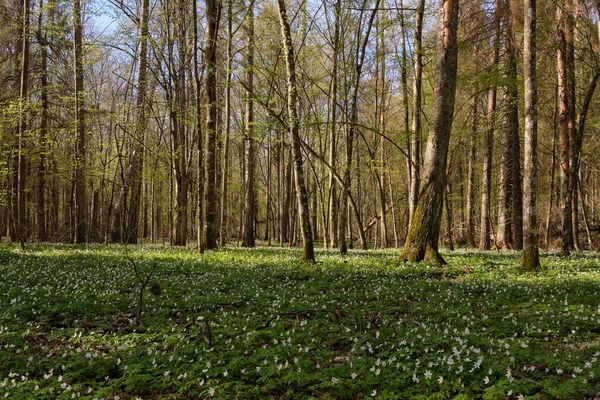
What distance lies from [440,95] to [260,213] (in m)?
55.1

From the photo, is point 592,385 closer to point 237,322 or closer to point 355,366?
point 355,366

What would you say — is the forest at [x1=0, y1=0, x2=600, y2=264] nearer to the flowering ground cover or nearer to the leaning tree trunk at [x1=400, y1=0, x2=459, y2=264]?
the leaning tree trunk at [x1=400, y1=0, x2=459, y2=264]

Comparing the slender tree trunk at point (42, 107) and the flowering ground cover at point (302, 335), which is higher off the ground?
the slender tree trunk at point (42, 107)

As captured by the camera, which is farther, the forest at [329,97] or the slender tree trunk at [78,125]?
the slender tree trunk at [78,125]

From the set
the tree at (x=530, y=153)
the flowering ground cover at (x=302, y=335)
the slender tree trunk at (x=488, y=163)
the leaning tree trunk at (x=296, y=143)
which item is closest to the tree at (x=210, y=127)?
the leaning tree trunk at (x=296, y=143)

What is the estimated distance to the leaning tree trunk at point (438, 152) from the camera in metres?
12.3

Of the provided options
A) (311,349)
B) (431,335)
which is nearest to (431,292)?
(431,335)

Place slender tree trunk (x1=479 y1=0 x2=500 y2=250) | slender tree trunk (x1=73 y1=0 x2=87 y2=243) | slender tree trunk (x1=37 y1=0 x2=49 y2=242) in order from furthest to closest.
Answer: slender tree trunk (x1=37 y1=0 x2=49 y2=242) < slender tree trunk (x1=479 y1=0 x2=500 y2=250) < slender tree trunk (x1=73 y1=0 x2=87 y2=243)

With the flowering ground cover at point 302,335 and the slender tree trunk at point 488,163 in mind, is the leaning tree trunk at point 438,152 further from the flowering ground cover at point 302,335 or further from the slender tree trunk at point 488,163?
the slender tree trunk at point 488,163

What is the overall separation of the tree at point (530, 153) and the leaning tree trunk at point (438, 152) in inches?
80.0

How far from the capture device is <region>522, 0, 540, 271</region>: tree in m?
11.1

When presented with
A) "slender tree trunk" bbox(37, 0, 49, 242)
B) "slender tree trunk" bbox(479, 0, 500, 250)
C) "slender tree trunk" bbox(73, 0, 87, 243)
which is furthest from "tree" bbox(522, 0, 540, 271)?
"slender tree trunk" bbox(37, 0, 49, 242)

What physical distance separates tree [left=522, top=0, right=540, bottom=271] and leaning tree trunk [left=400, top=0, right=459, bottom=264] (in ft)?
6.67

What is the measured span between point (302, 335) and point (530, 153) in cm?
938
